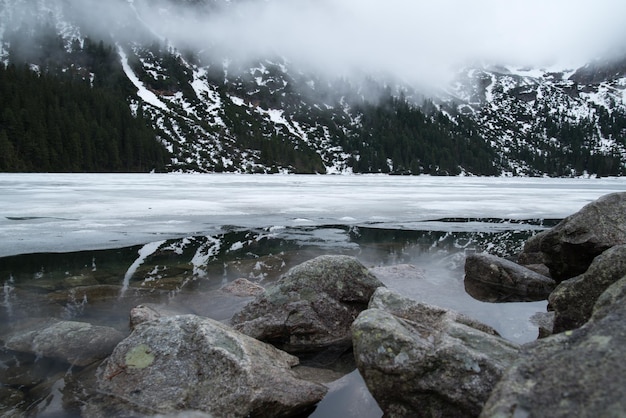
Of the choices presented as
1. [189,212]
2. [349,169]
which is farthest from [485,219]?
[349,169]

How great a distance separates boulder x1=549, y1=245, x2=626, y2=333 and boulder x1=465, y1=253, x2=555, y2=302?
271 cm

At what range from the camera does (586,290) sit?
582cm

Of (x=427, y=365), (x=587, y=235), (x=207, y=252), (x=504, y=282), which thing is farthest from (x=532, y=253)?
(x=207, y=252)

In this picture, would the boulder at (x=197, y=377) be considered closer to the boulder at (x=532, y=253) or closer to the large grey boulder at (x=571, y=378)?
the large grey boulder at (x=571, y=378)

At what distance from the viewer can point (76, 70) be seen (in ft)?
583

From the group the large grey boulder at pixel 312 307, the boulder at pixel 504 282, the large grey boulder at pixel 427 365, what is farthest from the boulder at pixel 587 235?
the large grey boulder at pixel 427 365

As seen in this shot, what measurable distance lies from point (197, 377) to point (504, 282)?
24.2 feet

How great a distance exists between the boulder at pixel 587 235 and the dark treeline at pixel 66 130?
327 ft

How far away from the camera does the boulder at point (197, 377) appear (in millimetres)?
4332

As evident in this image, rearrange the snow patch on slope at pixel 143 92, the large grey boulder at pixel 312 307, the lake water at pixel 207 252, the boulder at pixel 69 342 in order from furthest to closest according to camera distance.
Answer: the snow patch on slope at pixel 143 92 < the lake water at pixel 207 252 < the large grey boulder at pixel 312 307 < the boulder at pixel 69 342

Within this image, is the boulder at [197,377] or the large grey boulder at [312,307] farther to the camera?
the large grey boulder at [312,307]

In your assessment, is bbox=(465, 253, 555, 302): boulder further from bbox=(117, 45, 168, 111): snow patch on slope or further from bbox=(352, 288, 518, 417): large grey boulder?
bbox=(117, 45, 168, 111): snow patch on slope

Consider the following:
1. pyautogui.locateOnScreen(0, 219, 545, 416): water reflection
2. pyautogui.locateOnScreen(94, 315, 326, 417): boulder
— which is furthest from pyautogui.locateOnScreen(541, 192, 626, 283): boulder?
pyautogui.locateOnScreen(94, 315, 326, 417): boulder

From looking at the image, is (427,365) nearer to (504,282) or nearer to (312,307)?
(312,307)
